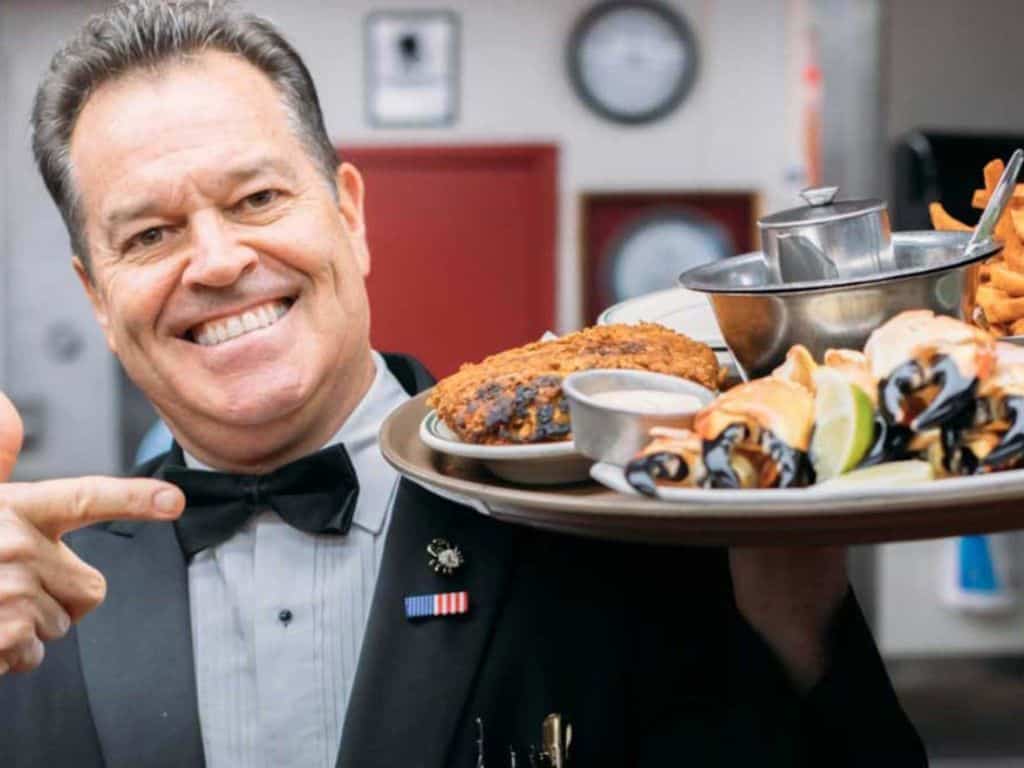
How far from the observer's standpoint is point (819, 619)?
1.59m

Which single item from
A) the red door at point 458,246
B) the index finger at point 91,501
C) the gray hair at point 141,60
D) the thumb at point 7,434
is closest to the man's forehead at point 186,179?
the gray hair at point 141,60

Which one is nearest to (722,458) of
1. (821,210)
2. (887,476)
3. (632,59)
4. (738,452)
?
(738,452)

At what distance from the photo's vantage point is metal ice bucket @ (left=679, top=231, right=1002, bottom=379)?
1.29m

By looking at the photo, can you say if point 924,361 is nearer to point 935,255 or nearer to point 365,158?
point 935,255

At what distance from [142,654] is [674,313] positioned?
77cm

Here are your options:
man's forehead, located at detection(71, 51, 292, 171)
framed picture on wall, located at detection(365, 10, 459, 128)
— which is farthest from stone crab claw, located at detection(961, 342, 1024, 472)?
framed picture on wall, located at detection(365, 10, 459, 128)

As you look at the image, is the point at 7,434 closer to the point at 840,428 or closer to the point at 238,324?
the point at 238,324

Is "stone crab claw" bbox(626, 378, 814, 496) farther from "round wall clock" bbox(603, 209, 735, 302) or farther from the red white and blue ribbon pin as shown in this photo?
"round wall clock" bbox(603, 209, 735, 302)

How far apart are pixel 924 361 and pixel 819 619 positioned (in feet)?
1.69

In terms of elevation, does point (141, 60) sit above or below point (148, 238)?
above

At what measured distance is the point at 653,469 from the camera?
1158 millimetres

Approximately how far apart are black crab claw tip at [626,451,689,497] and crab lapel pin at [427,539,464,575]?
55cm

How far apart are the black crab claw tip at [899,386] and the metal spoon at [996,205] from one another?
10.8 inches

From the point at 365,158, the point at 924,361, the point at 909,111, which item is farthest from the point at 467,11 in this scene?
the point at 924,361
